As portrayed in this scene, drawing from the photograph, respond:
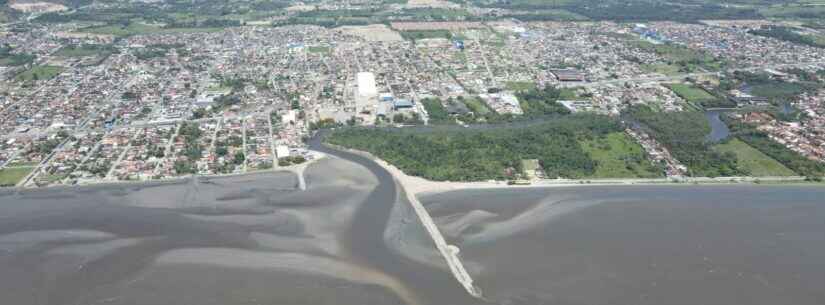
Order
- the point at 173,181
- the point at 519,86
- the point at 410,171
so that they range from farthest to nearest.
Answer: the point at 519,86, the point at 410,171, the point at 173,181

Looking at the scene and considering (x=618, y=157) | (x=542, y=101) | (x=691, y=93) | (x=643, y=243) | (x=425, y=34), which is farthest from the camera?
(x=425, y=34)

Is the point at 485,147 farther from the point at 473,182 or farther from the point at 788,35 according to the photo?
the point at 788,35

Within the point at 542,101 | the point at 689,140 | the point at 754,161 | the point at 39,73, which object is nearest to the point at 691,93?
the point at 689,140

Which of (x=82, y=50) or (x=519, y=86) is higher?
(x=82, y=50)

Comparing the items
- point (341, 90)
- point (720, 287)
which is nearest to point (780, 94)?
point (720, 287)

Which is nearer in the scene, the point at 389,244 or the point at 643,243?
the point at 389,244

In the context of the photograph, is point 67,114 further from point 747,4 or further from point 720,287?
point 747,4

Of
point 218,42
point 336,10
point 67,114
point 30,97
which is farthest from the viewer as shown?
point 336,10

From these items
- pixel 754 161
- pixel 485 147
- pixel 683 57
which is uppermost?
pixel 683 57
